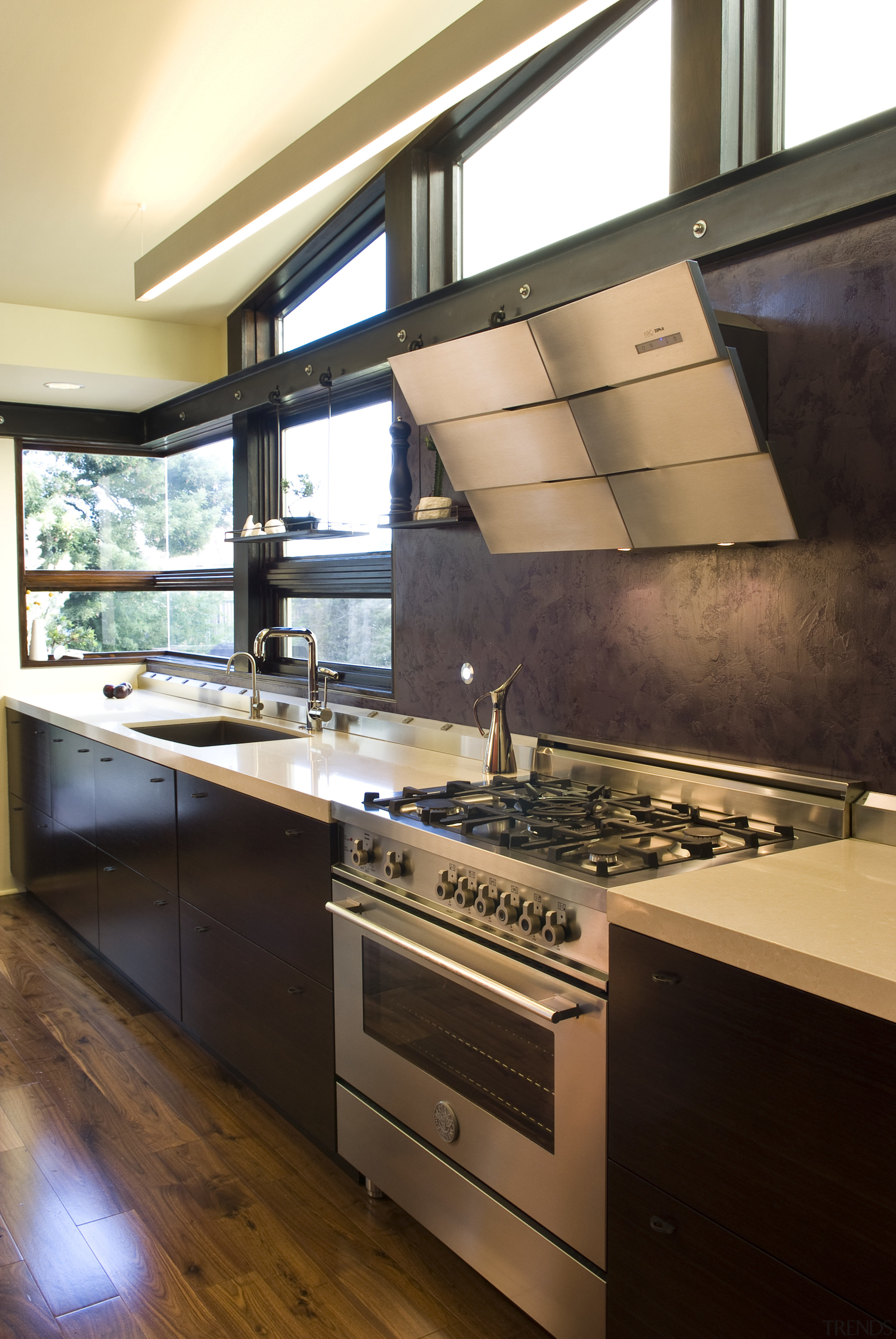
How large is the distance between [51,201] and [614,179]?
6.05ft

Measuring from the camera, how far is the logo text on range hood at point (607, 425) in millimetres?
1776

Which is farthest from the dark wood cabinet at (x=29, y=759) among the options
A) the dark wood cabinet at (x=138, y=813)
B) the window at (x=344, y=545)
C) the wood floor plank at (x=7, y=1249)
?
the wood floor plank at (x=7, y=1249)

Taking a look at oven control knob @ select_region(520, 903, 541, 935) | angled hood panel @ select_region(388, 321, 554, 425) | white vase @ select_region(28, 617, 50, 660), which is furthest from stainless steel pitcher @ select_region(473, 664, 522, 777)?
white vase @ select_region(28, 617, 50, 660)

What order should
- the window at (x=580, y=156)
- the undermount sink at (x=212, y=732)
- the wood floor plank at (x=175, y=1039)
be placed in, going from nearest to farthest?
the window at (x=580, y=156) → the wood floor plank at (x=175, y=1039) → the undermount sink at (x=212, y=732)

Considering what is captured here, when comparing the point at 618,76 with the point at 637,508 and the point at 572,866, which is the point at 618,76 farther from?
the point at 572,866

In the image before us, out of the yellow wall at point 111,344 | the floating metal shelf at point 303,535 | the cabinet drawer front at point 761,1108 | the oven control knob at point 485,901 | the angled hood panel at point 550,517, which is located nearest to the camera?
the cabinet drawer front at point 761,1108

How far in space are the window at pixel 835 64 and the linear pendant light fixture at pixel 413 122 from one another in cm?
42

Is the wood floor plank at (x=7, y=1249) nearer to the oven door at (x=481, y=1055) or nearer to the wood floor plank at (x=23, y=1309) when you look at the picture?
the wood floor plank at (x=23, y=1309)

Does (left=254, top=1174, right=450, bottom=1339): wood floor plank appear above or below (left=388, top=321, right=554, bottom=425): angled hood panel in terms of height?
below

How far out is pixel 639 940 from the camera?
4.89 ft

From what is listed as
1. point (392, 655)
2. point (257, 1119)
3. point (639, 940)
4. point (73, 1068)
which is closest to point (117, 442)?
point (392, 655)

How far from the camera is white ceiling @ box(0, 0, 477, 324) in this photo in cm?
240

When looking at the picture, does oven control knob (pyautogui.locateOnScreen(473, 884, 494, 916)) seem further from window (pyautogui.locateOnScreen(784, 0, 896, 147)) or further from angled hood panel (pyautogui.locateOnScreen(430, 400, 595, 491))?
window (pyautogui.locateOnScreen(784, 0, 896, 147))

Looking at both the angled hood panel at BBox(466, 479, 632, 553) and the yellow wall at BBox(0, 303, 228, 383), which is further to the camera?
the yellow wall at BBox(0, 303, 228, 383)
